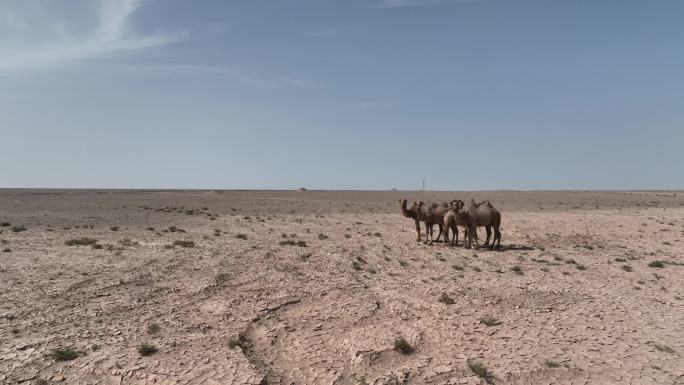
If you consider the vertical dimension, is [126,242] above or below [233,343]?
above

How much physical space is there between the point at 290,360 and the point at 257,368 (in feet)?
1.96

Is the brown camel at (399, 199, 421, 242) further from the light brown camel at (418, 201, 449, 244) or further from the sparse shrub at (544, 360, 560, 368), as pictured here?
the sparse shrub at (544, 360, 560, 368)

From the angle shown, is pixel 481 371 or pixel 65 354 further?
pixel 65 354

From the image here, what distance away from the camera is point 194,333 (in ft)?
30.4

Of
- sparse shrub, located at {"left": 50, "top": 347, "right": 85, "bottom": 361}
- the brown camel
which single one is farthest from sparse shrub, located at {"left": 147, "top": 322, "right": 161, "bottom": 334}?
the brown camel

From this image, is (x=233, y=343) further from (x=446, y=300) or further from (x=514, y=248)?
(x=514, y=248)

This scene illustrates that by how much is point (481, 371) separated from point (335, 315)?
11.6 ft

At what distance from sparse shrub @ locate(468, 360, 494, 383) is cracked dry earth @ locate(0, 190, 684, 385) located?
0.10 m

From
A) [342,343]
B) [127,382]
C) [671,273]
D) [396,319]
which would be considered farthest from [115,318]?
[671,273]

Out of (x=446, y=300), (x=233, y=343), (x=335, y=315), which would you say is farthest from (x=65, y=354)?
(x=446, y=300)

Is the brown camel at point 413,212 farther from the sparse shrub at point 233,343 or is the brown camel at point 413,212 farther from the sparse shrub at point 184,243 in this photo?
the sparse shrub at point 233,343

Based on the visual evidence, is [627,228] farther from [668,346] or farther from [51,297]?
Result: [51,297]

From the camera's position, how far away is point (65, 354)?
8039mm

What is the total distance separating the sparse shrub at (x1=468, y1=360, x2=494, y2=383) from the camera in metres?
7.57
